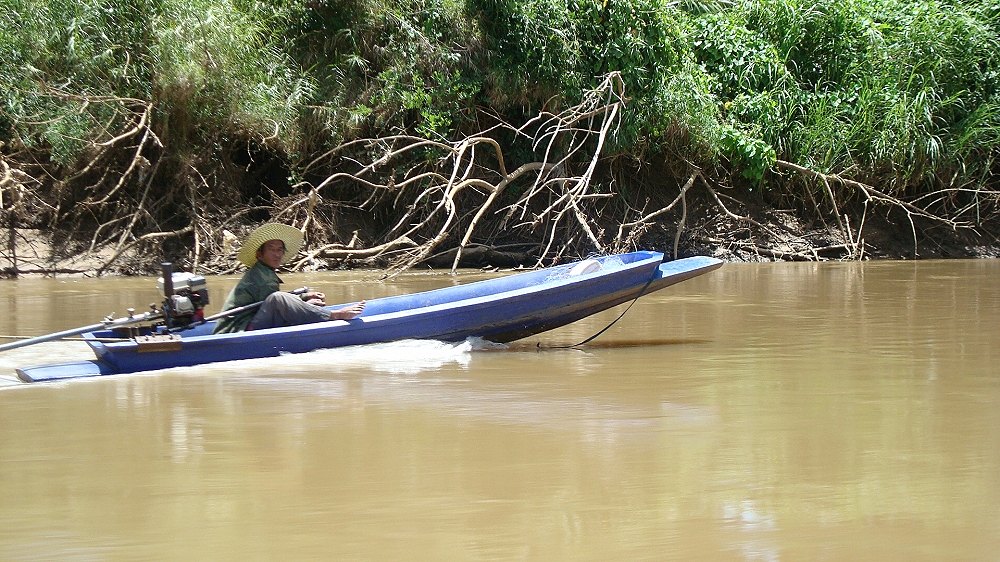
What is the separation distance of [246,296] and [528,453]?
2832 millimetres

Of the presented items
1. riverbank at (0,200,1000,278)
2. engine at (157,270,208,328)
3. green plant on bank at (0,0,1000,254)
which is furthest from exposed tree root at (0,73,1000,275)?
engine at (157,270,208,328)

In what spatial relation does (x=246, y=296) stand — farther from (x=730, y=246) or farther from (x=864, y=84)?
(x=864, y=84)

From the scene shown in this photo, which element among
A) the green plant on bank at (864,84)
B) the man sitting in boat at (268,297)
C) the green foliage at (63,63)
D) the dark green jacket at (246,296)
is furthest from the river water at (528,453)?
the green plant on bank at (864,84)

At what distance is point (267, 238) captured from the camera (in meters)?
6.27

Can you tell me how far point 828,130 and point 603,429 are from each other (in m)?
10.4

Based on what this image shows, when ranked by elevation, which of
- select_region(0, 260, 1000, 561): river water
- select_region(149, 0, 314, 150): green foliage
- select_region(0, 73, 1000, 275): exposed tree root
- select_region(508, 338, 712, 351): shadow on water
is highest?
select_region(149, 0, 314, 150): green foliage

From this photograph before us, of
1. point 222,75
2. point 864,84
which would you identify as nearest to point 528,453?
point 222,75

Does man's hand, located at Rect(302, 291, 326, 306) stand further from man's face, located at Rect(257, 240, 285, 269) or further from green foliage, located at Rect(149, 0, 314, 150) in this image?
green foliage, located at Rect(149, 0, 314, 150)

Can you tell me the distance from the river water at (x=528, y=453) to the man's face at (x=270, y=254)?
64 cm

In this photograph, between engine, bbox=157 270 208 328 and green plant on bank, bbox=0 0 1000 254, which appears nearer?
engine, bbox=157 270 208 328

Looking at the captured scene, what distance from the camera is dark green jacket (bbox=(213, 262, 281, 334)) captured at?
6.22m

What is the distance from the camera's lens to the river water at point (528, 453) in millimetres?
3023

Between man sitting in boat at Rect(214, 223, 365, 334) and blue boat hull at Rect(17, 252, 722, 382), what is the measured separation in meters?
0.14

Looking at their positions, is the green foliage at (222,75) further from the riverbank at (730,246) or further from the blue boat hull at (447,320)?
the blue boat hull at (447,320)
